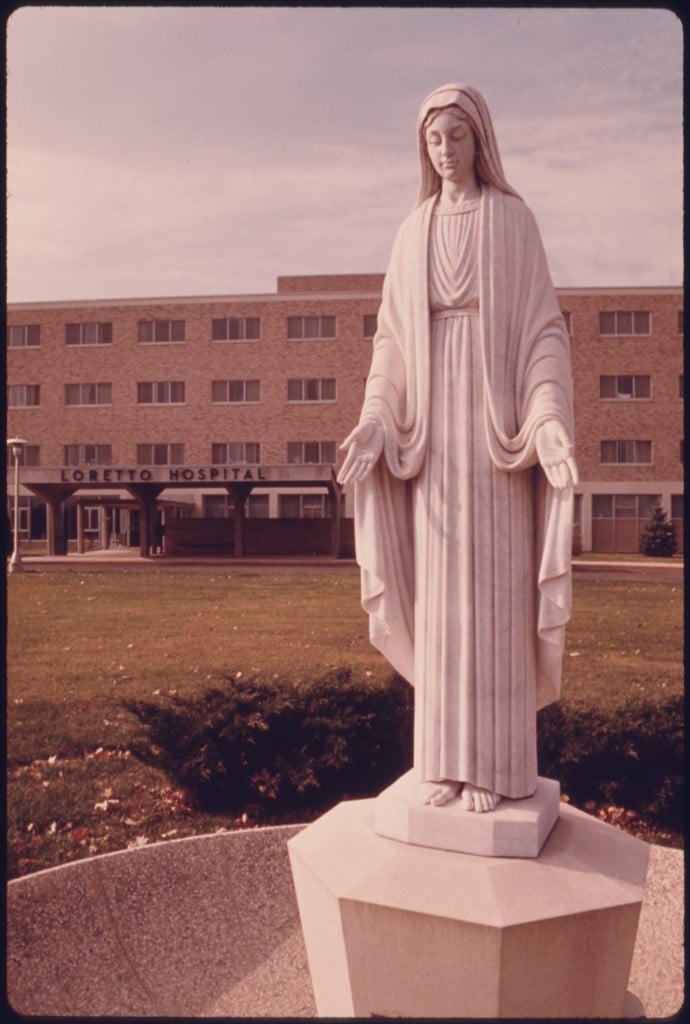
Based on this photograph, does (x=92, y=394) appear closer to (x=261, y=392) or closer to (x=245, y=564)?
(x=261, y=392)

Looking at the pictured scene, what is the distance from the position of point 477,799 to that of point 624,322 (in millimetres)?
38170

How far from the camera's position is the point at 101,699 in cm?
1221

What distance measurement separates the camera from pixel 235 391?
41125mm

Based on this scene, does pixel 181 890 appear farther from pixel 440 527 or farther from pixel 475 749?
pixel 440 527

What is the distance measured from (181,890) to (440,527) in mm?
3250

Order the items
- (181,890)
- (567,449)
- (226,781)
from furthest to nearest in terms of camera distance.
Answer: (226,781) → (181,890) → (567,449)

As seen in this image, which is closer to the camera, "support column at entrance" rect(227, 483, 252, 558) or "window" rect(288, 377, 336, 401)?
"support column at entrance" rect(227, 483, 252, 558)

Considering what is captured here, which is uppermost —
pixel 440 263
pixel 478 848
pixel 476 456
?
pixel 440 263

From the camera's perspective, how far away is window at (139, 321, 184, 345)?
Result: 41259 mm

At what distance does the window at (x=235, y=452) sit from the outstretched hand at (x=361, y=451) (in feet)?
121

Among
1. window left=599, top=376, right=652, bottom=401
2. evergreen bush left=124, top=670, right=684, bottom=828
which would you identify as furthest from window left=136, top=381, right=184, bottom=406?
evergreen bush left=124, top=670, right=684, bottom=828

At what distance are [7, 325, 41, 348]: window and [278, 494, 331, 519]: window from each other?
45.8 feet

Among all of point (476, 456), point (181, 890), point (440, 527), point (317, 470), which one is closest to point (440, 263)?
point (476, 456)

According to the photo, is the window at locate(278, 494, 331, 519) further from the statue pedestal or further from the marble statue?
the statue pedestal
